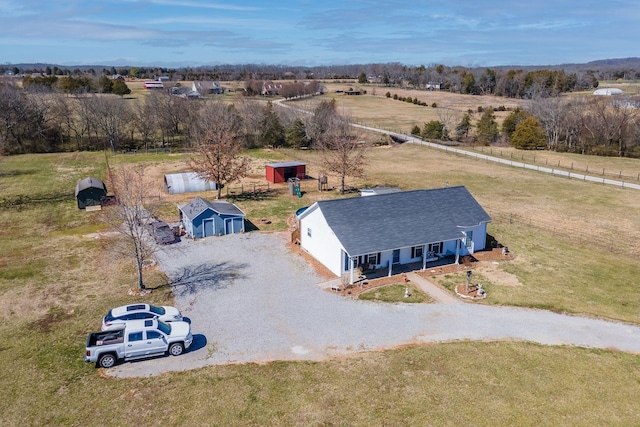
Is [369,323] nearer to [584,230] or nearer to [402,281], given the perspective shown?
[402,281]

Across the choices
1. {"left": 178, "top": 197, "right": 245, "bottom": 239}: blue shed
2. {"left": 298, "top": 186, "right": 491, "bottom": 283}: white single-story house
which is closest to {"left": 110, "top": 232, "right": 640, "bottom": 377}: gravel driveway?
{"left": 298, "top": 186, "right": 491, "bottom": 283}: white single-story house

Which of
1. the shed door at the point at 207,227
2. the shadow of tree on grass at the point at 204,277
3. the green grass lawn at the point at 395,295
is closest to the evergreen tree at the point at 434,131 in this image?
the shed door at the point at 207,227

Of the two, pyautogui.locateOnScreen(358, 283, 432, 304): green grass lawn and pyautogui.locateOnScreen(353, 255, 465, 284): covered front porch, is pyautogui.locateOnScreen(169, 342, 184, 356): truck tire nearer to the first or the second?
pyautogui.locateOnScreen(358, 283, 432, 304): green grass lawn

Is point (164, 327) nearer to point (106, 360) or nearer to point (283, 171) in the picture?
point (106, 360)

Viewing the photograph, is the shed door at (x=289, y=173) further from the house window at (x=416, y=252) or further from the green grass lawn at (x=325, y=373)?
the house window at (x=416, y=252)

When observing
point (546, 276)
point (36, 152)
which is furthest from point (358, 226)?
point (36, 152)

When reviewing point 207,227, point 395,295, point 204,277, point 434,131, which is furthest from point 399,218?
→ point 434,131

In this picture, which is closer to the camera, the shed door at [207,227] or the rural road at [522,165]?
the shed door at [207,227]
